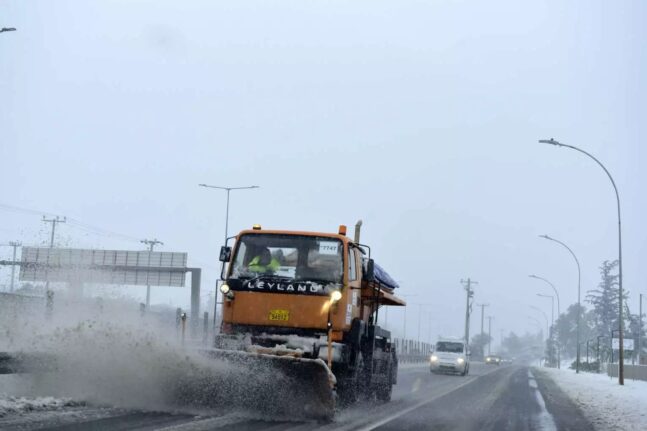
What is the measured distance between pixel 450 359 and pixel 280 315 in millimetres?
28197

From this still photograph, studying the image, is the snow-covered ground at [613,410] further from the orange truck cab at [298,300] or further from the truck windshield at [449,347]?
the truck windshield at [449,347]

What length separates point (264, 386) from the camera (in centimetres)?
1138

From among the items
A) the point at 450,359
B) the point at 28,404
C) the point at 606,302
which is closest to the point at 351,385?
the point at 28,404

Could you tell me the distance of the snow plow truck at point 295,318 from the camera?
11234 millimetres

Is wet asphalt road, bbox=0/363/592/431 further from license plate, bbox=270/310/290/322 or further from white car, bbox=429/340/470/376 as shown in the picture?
white car, bbox=429/340/470/376

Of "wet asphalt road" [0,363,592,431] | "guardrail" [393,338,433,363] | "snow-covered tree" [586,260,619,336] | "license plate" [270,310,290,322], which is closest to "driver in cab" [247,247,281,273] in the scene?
"license plate" [270,310,290,322]

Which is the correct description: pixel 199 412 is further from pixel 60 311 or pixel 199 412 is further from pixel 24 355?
pixel 60 311

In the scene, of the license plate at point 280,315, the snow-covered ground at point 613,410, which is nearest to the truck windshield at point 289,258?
the license plate at point 280,315

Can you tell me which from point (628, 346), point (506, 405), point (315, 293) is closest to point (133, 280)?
point (628, 346)

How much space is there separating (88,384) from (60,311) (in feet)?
15.5

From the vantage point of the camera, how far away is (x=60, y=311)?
633 inches

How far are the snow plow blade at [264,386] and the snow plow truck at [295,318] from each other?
0.01 meters

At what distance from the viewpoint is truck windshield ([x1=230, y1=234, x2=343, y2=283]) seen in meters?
12.7

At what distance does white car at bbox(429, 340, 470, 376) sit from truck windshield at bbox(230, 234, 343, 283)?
90.1 ft
